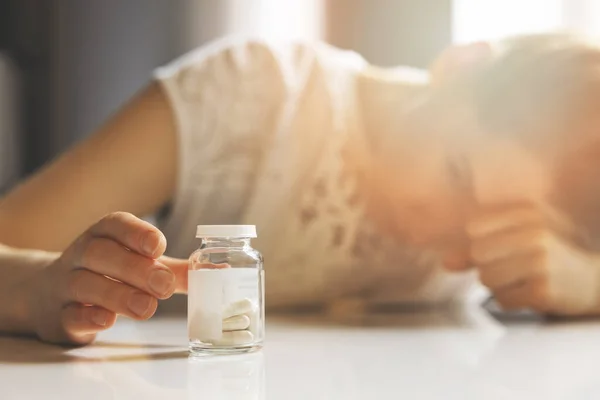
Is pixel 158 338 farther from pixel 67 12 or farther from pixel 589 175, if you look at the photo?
pixel 67 12

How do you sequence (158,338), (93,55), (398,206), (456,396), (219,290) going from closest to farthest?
1. (456,396)
2. (219,290)
3. (158,338)
4. (398,206)
5. (93,55)

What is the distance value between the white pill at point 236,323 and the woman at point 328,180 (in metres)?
0.34

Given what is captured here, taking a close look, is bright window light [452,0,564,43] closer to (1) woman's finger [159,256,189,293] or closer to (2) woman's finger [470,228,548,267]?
(2) woman's finger [470,228,548,267]

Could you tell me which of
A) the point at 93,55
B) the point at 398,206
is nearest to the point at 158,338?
the point at 398,206

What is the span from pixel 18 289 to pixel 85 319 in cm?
11

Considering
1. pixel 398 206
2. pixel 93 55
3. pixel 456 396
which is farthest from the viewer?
pixel 93 55

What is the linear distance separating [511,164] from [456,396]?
48cm

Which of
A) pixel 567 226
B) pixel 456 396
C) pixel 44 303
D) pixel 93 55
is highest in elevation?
pixel 93 55

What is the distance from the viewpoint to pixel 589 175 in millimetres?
837

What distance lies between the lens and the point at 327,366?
1.67ft

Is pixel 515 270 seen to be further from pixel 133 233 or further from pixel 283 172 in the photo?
pixel 133 233

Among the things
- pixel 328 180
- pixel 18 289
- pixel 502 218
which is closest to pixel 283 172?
pixel 328 180

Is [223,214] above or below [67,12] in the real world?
below

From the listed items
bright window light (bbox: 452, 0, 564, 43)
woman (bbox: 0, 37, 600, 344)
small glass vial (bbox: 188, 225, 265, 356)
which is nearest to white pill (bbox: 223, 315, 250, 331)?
small glass vial (bbox: 188, 225, 265, 356)
